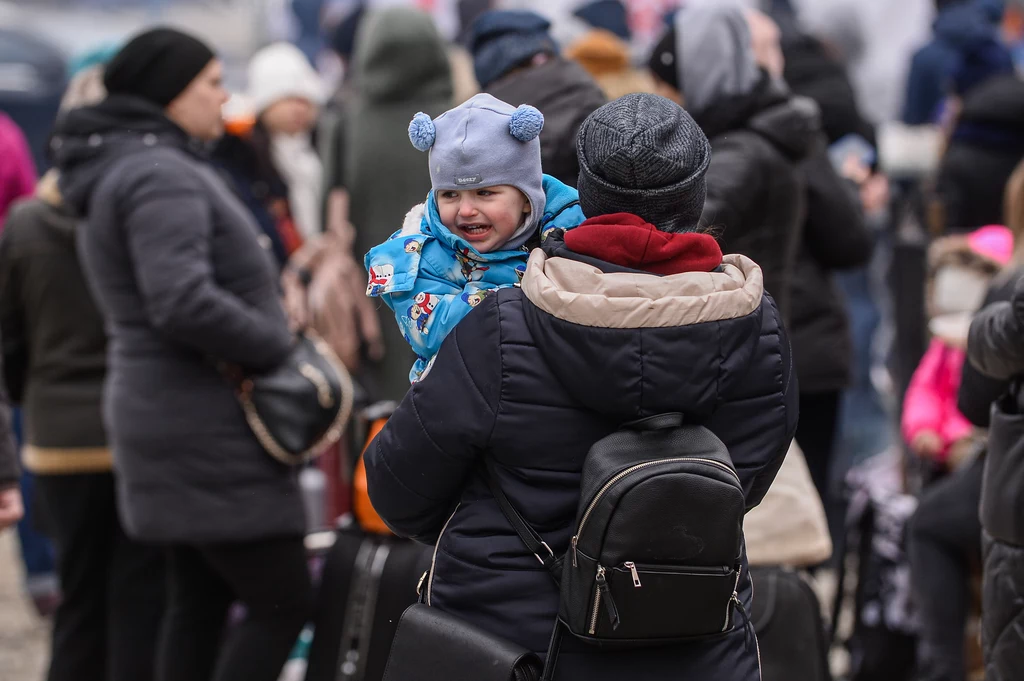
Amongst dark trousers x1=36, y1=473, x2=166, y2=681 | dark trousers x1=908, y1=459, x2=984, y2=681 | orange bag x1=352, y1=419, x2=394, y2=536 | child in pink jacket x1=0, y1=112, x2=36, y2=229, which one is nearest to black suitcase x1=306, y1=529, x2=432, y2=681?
orange bag x1=352, y1=419, x2=394, y2=536

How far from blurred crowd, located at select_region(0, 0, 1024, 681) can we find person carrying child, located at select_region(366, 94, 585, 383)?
3.0 inches

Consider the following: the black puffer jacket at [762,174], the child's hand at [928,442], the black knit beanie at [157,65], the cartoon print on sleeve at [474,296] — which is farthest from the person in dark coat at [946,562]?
the black knit beanie at [157,65]

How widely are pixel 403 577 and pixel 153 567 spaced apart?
929mm

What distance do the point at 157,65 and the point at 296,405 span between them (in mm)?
957

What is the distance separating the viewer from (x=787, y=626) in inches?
119

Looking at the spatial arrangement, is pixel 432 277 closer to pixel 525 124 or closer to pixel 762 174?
pixel 525 124

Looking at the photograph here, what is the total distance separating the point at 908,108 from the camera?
22.0 ft

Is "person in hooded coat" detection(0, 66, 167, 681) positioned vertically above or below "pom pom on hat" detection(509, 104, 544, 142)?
below

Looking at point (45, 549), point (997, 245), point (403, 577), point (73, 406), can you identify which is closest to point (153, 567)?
point (73, 406)

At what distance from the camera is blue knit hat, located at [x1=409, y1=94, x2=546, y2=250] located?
223 cm

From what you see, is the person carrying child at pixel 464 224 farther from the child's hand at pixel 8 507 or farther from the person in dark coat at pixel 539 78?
Answer: the child's hand at pixel 8 507

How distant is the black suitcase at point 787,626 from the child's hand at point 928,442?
1268mm

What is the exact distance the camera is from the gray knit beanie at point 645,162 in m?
2.11

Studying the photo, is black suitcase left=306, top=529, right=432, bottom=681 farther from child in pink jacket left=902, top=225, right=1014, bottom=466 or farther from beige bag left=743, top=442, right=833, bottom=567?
child in pink jacket left=902, top=225, right=1014, bottom=466
